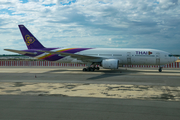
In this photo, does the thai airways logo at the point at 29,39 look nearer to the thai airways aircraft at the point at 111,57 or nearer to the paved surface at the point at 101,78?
the thai airways aircraft at the point at 111,57

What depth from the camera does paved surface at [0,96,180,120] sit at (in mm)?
5672

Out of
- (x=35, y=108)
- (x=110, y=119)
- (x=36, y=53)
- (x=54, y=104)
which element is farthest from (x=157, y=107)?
(x=36, y=53)

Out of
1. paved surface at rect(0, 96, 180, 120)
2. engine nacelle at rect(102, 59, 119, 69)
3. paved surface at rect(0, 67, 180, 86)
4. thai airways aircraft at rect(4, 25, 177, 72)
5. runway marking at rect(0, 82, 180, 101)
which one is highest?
thai airways aircraft at rect(4, 25, 177, 72)

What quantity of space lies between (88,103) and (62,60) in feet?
60.3

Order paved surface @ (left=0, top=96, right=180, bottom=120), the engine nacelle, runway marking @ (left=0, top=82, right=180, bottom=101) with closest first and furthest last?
paved surface @ (left=0, top=96, right=180, bottom=120)
runway marking @ (left=0, top=82, right=180, bottom=101)
the engine nacelle

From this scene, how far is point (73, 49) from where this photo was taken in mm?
25719

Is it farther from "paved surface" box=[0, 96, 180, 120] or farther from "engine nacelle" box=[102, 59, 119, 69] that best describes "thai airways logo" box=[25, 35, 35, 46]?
"paved surface" box=[0, 96, 180, 120]

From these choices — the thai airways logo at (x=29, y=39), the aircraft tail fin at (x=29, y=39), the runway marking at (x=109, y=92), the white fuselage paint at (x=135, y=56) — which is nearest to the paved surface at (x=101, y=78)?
the runway marking at (x=109, y=92)

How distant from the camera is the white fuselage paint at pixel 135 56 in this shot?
23.2 metres

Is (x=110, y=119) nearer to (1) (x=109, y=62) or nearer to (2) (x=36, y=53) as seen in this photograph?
(1) (x=109, y=62)

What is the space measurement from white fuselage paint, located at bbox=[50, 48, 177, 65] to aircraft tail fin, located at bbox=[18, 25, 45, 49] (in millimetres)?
→ 5790

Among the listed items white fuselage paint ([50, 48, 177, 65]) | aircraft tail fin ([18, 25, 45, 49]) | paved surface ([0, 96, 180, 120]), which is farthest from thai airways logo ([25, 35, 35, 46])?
paved surface ([0, 96, 180, 120])

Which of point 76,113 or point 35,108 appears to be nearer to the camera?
point 76,113

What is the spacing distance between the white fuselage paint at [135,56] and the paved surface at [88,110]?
54.1 ft
